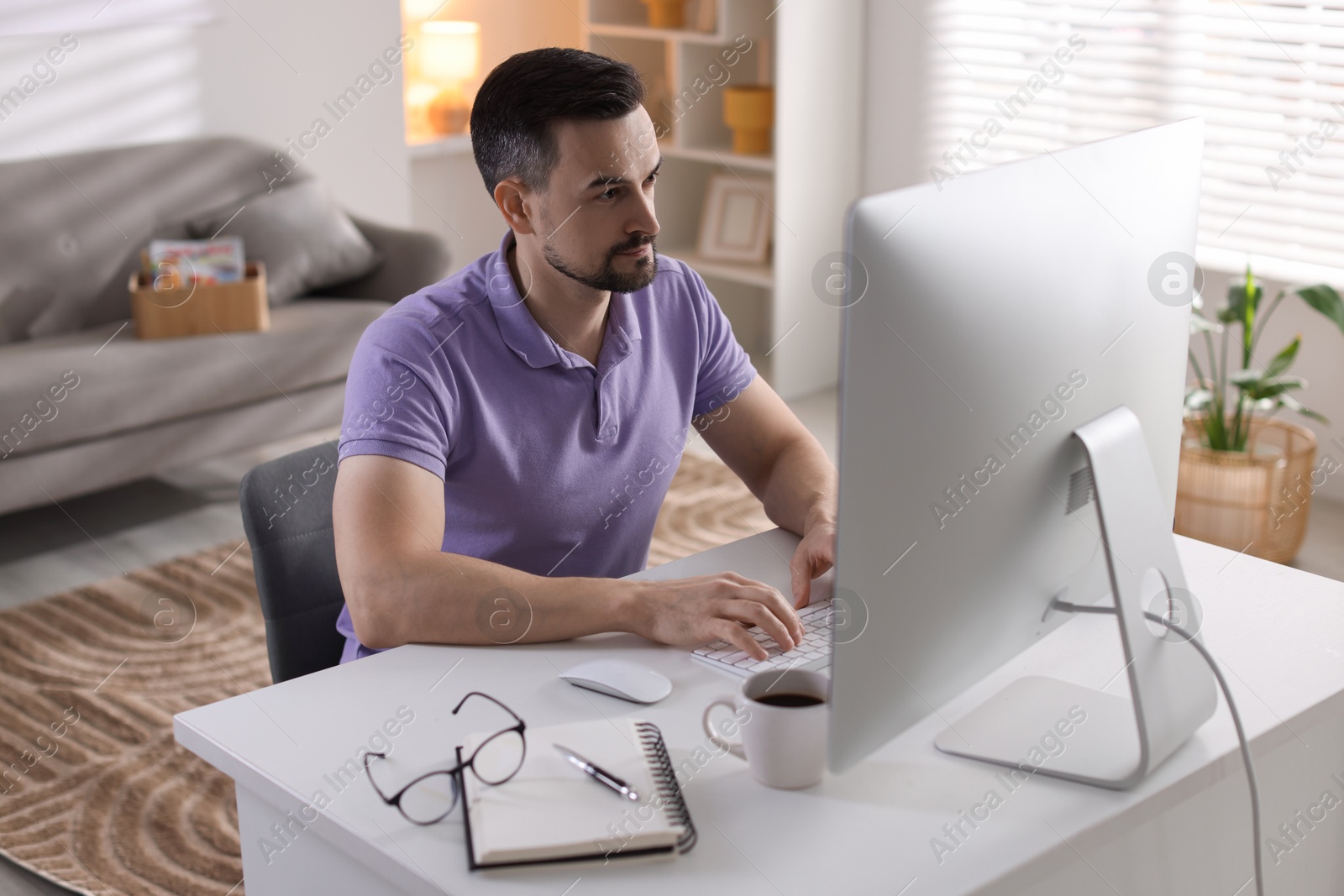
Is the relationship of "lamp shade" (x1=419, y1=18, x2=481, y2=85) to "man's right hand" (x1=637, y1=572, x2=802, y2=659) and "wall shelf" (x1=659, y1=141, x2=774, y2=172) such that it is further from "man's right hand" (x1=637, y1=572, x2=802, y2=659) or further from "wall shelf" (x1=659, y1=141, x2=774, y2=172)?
"man's right hand" (x1=637, y1=572, x2=802, y2=659)

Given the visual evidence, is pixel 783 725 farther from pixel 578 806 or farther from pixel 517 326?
pixel 517 326

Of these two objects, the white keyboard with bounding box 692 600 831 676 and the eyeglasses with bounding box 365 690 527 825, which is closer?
the eyeglasses with bounding box 365 690 527 825

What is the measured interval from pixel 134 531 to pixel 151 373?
0.44 m

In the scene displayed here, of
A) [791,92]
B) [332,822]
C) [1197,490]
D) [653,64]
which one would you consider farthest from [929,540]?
[653,64]

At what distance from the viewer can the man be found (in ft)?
4.46

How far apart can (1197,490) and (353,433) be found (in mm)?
2465

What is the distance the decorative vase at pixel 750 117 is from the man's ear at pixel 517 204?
9.78 ft

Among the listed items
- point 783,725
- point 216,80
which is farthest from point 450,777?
point 216,80

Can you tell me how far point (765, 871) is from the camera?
0.97 metres

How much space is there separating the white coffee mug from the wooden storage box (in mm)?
2782

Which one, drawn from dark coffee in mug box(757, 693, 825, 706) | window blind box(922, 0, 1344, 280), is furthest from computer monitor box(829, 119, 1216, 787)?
window blind box(922, 0, 1344, 280)

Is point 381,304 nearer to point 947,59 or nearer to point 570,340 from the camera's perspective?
point 947,59

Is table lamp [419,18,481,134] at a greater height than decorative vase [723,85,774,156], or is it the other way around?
table lamp [419,18,481,134]

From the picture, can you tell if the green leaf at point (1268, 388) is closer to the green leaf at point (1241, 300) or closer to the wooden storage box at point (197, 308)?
the green leaf at point (1241, 300)
